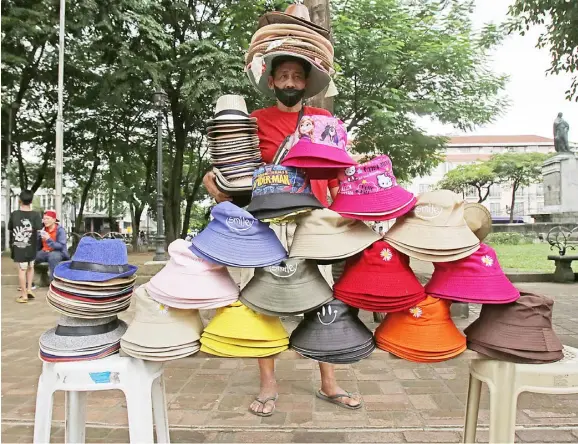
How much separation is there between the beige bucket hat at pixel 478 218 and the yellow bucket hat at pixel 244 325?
902 mm

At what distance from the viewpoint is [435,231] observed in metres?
1.64

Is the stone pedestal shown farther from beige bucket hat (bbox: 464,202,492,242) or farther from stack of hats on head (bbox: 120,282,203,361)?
stack of hats on head (bbox: 120,282,203,361)

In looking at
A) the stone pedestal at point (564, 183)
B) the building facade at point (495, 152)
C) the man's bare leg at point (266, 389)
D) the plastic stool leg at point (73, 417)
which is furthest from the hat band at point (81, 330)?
the building facade at point (495, 152)

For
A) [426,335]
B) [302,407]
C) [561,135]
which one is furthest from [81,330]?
[561,135]

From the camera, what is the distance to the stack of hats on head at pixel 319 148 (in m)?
1.74

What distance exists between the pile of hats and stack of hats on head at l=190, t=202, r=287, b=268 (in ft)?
1.16

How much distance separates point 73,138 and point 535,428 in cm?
1706

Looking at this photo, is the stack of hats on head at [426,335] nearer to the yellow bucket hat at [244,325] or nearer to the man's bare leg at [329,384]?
the yellow bucket hat at [244,325]

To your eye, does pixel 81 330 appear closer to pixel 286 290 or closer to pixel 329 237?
pixel 286 290

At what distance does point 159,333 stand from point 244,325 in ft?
1.05

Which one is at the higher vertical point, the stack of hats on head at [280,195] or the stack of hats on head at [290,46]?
the stack of hats on head at [290,46]

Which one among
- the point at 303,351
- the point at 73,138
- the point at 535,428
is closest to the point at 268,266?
the point at 303,351

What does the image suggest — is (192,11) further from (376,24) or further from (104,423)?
(104,423)

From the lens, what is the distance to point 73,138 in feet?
53.2
